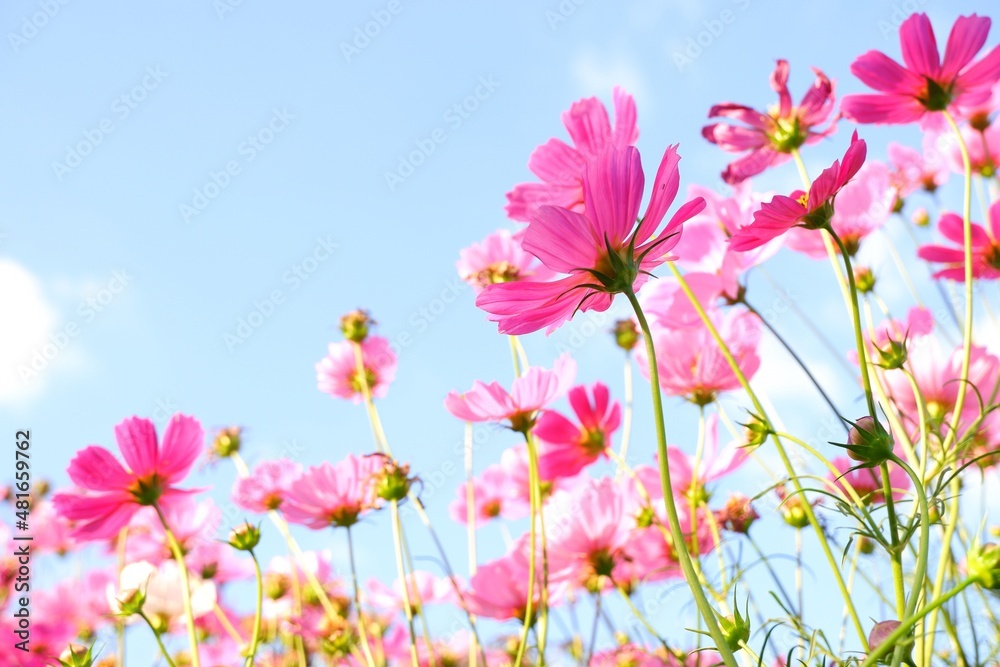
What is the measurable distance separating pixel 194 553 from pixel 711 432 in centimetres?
107

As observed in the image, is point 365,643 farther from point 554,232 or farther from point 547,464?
point 554,232

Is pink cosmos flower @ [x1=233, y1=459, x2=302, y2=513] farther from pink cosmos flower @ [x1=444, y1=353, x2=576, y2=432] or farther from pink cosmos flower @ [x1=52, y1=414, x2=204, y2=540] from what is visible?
pink cosmos flower @ [x1=444, y1=353, x2=576, y2=432]

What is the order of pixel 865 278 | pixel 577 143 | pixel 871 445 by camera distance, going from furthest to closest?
pixel 865 278
pixel 577 143
pixel 871 445

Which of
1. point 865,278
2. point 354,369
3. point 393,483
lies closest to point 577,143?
point 393,483

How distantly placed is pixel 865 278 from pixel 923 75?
0.42 meters

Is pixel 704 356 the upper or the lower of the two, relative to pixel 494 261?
lower

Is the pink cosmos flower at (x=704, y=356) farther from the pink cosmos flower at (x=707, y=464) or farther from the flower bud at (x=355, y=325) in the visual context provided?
the flower bud at (x=355, y=325)

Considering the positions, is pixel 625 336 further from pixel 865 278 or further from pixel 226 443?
pixel 226 443

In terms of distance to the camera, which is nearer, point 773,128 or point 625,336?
point 773,128

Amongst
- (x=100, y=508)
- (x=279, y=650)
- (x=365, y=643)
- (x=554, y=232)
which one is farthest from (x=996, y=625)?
(x=279, y=650)

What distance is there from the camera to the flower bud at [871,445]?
43 centimetres

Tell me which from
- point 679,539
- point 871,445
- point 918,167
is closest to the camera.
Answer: point 679,539

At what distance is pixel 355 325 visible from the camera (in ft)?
4.59

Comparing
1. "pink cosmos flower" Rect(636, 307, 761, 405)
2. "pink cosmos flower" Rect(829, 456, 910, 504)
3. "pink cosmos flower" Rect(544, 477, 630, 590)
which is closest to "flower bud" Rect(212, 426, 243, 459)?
"pink cosmos flower" Rect(544, 477, 630, 590)
